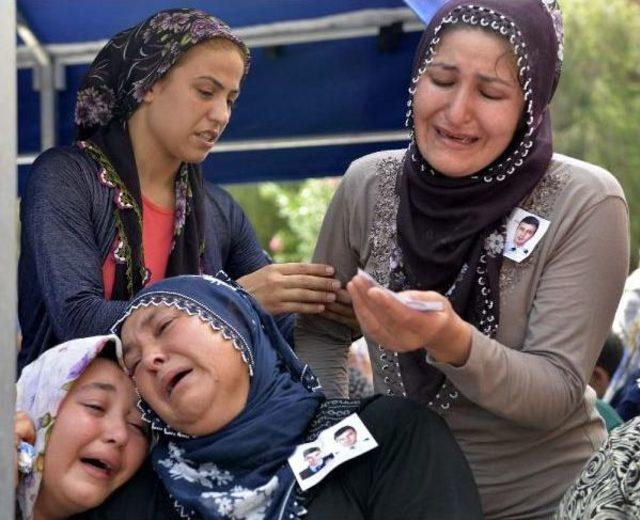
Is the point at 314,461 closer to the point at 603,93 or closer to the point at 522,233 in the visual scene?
the point at 522,233

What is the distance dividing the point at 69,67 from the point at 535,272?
3020mm

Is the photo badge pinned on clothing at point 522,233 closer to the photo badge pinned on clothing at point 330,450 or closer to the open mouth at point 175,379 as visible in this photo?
the photo badge pinned on clothing at point 330,450

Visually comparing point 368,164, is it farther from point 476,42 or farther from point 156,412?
point 156,412

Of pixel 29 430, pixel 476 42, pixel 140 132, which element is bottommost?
pixel 29 430

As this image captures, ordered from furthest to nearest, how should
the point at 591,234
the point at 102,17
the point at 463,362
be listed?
the point at 102,17 → the point at 591,234 → the point at 463,362

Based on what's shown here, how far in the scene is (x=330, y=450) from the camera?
2432 millimetres

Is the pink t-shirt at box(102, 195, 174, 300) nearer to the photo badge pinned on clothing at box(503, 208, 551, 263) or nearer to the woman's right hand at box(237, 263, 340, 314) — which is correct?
the woman's right hand at box(237, 263, 340, 314)

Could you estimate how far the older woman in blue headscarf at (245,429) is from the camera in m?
2.38

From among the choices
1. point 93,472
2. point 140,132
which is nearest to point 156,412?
point 93,472

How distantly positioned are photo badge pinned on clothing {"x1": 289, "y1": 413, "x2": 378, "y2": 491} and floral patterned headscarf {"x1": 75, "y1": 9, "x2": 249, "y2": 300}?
0.86 metres

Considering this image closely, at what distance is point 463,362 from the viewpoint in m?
2.37

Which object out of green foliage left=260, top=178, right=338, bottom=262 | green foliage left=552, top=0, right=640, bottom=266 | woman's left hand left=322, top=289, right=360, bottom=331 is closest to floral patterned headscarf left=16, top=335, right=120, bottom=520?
woman's left hand left=322, top=289, right=360, bottom=331

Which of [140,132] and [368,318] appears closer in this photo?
[368,318]

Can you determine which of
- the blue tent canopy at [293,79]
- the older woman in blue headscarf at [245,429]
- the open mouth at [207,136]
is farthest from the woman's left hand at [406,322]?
the blue tent canopy at [293,79]
